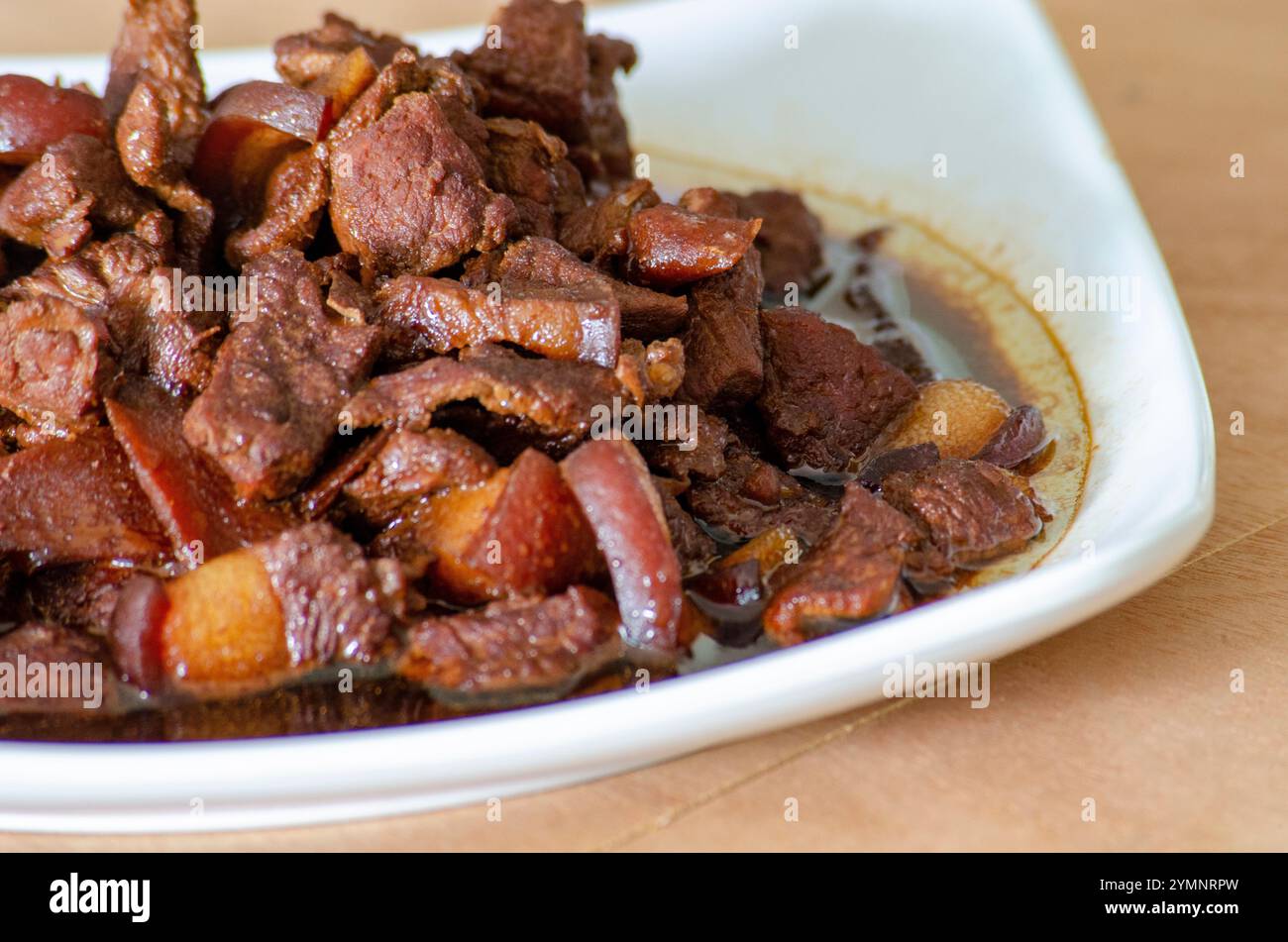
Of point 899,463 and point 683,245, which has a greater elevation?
point 683,245

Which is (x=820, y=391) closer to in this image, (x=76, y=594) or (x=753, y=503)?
(x=753, y=503)

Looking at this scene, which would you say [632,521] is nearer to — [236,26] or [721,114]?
[721,114]

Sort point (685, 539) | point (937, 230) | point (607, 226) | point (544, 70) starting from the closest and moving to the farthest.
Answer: point (685, 539) → point (607, 226) → point (544, 70) → point (937, 230)

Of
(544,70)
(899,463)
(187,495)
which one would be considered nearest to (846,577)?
(899,463)

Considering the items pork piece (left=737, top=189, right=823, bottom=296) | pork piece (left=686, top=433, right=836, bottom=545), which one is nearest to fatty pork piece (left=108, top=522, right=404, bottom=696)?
pork piece (left=686, top=433, right=836, bottom=545)

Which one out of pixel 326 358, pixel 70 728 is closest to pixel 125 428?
pixel 326 358

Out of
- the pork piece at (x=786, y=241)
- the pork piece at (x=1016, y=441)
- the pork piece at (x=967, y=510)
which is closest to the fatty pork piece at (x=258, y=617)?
the pork piece at (x=967, y=510)
